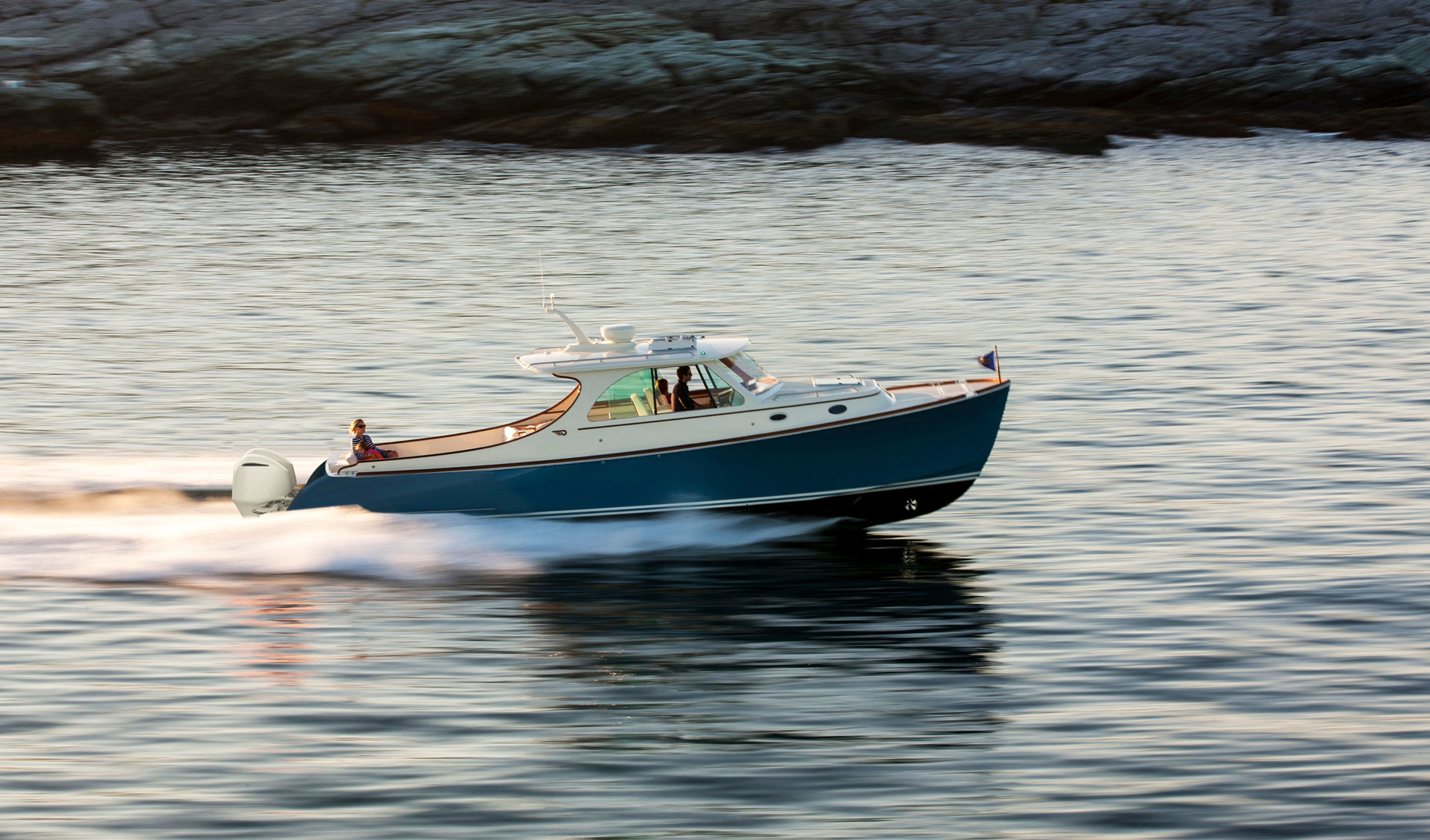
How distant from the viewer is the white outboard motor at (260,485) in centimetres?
1814

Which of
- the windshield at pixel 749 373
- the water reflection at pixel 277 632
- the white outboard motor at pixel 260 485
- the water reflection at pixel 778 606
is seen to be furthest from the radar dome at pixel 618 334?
the water reflection at pixel 277 632

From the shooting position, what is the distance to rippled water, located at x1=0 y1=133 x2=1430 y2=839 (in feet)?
39.3

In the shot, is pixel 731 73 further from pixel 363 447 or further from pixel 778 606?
pixel 778 606

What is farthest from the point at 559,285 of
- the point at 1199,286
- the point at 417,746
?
the point at 417,746

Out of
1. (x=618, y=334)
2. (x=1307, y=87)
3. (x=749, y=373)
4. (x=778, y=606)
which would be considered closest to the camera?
(x=778, y=606)

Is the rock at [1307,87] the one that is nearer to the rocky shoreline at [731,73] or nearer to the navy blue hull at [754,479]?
the rocky shoreline at [731,73]

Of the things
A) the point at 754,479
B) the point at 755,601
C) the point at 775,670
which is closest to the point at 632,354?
the point at 754,479

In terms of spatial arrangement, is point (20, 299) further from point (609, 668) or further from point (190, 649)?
point (609, 668)

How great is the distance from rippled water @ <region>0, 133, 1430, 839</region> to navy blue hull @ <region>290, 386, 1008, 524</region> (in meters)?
0.30

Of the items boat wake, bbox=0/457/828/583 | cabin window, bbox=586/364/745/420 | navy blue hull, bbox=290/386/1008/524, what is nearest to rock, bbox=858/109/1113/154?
navy blue hull, bbox=290/386/1008/524

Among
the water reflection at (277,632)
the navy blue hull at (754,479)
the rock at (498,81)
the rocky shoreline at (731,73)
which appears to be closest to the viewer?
the water reflection at (277,632)

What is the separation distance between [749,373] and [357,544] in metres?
4.95

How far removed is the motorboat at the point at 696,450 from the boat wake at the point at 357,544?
0.18 m

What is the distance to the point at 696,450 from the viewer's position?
1742 centimetres
